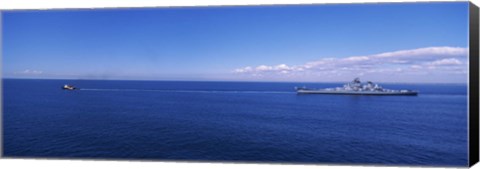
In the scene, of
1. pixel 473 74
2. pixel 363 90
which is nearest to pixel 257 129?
pixel 363 90

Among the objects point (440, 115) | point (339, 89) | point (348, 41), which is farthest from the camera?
point (339, 89)

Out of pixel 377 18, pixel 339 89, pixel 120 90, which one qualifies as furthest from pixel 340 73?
pixel 120 90

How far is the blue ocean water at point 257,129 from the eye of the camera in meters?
8.54

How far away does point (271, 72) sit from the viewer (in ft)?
36.4

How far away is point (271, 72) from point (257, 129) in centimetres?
157

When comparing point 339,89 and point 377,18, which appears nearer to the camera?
point 377,18

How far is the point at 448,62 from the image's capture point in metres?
8.86

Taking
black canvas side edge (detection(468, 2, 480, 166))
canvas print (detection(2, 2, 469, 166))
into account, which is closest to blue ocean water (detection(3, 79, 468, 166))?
canvas print (detection(2, 2, 469, 166))

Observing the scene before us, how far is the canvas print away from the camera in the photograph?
8.63 metres

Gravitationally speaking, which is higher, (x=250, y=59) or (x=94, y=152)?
(x=250, y=59)

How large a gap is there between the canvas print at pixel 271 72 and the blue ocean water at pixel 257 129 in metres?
0.05

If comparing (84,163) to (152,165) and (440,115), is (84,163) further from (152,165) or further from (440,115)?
(440,115)

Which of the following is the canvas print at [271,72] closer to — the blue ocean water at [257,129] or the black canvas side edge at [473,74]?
the blue ocean water at [257,129]

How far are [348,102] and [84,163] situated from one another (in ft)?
30.4
